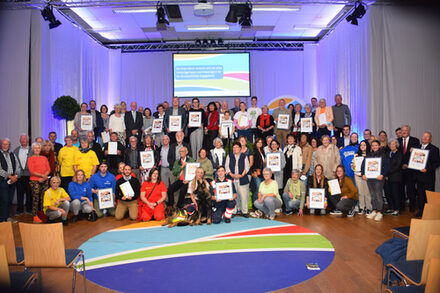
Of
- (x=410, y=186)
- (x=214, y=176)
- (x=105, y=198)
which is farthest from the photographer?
(x=214, y=176)

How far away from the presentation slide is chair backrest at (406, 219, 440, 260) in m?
11.0

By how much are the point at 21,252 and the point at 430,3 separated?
1045cm

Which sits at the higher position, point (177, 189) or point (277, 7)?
point (277, 7)

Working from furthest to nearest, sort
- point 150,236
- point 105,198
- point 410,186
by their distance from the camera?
point 410,186 → point 105,198 → point 150,236

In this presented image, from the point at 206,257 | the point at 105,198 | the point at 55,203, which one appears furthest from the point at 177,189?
the point at 206,257

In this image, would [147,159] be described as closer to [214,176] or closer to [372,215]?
[214,176]

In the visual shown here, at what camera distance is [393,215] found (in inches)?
280

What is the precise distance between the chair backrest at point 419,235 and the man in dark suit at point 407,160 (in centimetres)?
469

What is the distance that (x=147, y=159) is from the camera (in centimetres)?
777

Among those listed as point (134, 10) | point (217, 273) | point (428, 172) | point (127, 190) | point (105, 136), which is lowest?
point (217, 273)

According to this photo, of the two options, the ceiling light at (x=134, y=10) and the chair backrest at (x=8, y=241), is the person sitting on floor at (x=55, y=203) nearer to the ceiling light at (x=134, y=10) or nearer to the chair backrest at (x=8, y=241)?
the chair backrest at (x=8, y=241)

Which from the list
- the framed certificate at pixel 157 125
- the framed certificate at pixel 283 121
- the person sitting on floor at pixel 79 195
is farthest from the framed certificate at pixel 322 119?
the person sitting on floor at pixel 79 195

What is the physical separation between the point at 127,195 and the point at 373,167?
535 centimetres

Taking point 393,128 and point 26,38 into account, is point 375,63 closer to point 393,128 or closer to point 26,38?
point 393,128
